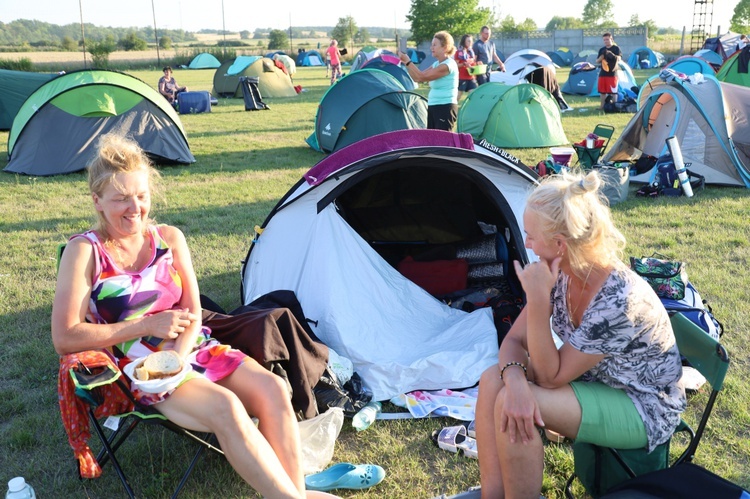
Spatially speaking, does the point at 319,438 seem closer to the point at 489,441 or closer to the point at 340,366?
the point at 340,366

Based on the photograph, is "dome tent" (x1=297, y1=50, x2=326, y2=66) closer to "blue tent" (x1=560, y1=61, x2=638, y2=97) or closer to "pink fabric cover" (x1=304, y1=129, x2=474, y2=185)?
"blue tent" (x1=560, y1=61, x2=638, y2=97)

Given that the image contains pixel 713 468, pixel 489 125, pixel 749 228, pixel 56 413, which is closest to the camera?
pixel 713 468

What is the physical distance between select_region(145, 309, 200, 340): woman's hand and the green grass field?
606 mm

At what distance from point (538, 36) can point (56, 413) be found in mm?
39184

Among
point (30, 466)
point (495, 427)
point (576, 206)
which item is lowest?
point (30, 466)

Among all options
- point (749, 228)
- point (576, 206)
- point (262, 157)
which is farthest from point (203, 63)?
Result: point (576, 206)

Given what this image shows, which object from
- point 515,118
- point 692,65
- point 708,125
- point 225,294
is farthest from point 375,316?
point 692,65

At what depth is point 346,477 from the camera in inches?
108

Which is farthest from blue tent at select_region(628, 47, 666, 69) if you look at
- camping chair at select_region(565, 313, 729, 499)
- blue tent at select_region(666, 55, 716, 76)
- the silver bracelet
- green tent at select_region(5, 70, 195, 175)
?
the silver bracelet

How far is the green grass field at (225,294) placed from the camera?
9.18 ft

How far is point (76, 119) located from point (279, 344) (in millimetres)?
6809

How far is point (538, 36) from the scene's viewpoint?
38.4m

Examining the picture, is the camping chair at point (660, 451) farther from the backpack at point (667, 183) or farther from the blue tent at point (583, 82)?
the blue tent at point (583, 82)

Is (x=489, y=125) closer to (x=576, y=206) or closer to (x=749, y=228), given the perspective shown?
(x=749, y=228)
